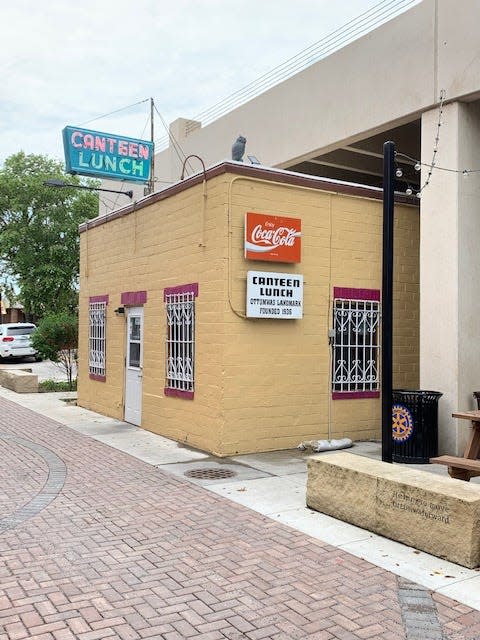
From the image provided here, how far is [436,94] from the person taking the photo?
883 centimetres

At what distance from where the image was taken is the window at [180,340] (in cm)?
944

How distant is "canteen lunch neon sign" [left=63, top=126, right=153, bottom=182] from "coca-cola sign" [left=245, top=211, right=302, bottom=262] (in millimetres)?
5655

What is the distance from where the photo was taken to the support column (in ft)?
28.2

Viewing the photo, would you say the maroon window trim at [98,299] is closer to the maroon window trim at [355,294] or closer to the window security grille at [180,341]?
the window security grille at [180,341]

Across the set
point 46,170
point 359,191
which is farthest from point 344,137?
point 46,170

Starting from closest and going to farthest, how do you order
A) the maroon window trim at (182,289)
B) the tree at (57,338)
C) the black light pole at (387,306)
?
the black light pole at (387,306)
the maroon window trim at (182,289)
the tree at (57,338)

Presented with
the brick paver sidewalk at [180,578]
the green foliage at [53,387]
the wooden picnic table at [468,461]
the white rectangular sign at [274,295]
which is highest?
the white rectangular sign at [274,295]

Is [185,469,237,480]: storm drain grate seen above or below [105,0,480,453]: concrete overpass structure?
below

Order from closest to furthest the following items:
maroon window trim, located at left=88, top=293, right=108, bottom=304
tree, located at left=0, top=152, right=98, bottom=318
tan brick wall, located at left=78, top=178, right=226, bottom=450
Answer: tan brick wall, located at left=78, top=178, right=226, bottom=450 < maroon window trim, located at left=88, top=293, right=108, bottom=304 < tree, located at left=0, top=152, right=98, bottom=318

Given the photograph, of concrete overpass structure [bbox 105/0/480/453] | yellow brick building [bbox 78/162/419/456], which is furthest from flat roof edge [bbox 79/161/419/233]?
concrete overpass structure [bbox 105/0/480/453]

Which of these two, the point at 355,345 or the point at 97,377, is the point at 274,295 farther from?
the point at 97,377

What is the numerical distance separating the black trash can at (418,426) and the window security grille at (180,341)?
10.1ft

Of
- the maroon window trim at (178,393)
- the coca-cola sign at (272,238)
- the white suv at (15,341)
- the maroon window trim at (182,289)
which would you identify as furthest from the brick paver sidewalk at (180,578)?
the white suv at (15,341)

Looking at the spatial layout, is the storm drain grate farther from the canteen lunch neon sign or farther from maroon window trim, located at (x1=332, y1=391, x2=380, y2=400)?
the canteen lunch neon sign
